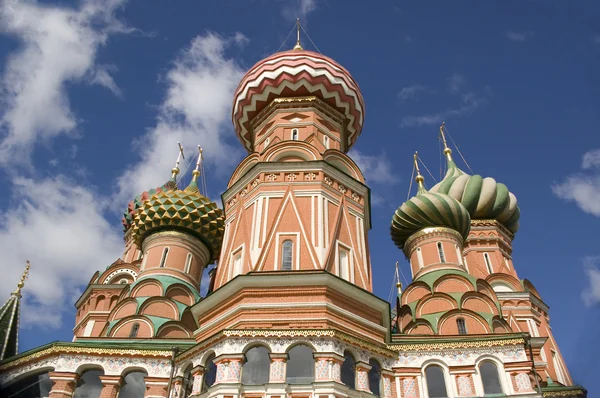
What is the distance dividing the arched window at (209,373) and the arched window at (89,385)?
2.46 m

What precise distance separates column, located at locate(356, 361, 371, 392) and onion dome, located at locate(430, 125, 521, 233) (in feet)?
43.9

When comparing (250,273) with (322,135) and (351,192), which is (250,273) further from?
(322,135)

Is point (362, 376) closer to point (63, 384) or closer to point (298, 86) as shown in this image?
point (63, 384)

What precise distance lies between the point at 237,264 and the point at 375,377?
4108mm

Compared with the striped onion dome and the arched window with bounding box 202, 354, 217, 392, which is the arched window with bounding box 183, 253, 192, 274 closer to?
the arched window with bounding box 202, 354, 217, 392

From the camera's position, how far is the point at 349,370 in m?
10.7

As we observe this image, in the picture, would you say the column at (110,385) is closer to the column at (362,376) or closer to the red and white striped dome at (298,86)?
the column at (362,376)

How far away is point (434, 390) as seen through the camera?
11.4 metres

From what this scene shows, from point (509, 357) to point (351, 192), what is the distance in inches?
215

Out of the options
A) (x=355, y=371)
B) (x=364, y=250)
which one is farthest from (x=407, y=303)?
(x=355, y=371)

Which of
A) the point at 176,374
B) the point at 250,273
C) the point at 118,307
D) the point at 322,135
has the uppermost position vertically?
the point at 322,135

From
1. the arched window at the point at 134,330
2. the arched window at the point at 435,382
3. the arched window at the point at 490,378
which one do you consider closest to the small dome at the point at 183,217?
the arched window at the point at 134,330

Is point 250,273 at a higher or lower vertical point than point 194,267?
lower

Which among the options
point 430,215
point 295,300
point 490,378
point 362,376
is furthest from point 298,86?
point 490,378
